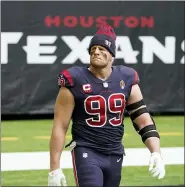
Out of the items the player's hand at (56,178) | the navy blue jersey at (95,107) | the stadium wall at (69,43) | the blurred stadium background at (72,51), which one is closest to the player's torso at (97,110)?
the navy blue jersey at (95,107)

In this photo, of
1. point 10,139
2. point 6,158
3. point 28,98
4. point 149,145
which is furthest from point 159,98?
point 149,145

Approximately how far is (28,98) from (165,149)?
368 centimetres

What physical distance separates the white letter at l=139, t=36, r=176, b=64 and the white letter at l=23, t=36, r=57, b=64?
74.6 inches

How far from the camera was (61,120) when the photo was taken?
5.11 metres

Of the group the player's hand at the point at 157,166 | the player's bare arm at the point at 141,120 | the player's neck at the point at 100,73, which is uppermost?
the player's neck at the point at 100,73

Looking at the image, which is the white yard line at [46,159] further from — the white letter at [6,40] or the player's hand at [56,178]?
the player's hand at [56,178]

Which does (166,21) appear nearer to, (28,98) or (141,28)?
(141,28)

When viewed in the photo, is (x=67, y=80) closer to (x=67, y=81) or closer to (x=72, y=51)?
(x=67, y=81)

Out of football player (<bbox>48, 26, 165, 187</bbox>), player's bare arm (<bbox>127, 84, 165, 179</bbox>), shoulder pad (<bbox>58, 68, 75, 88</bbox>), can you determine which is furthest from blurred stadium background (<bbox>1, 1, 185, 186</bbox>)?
shoulder pad (<bbox>58, 68, 75, 88</bbox>)

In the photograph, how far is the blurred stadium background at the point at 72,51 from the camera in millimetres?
12898

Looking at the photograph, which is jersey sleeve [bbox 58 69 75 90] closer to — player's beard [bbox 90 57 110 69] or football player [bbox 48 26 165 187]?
football player [bbox 48 26 165 187]

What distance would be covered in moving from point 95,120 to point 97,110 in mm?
83

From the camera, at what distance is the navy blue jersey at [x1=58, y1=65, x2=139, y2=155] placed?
5105mm

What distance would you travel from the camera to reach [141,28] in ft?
44.5
